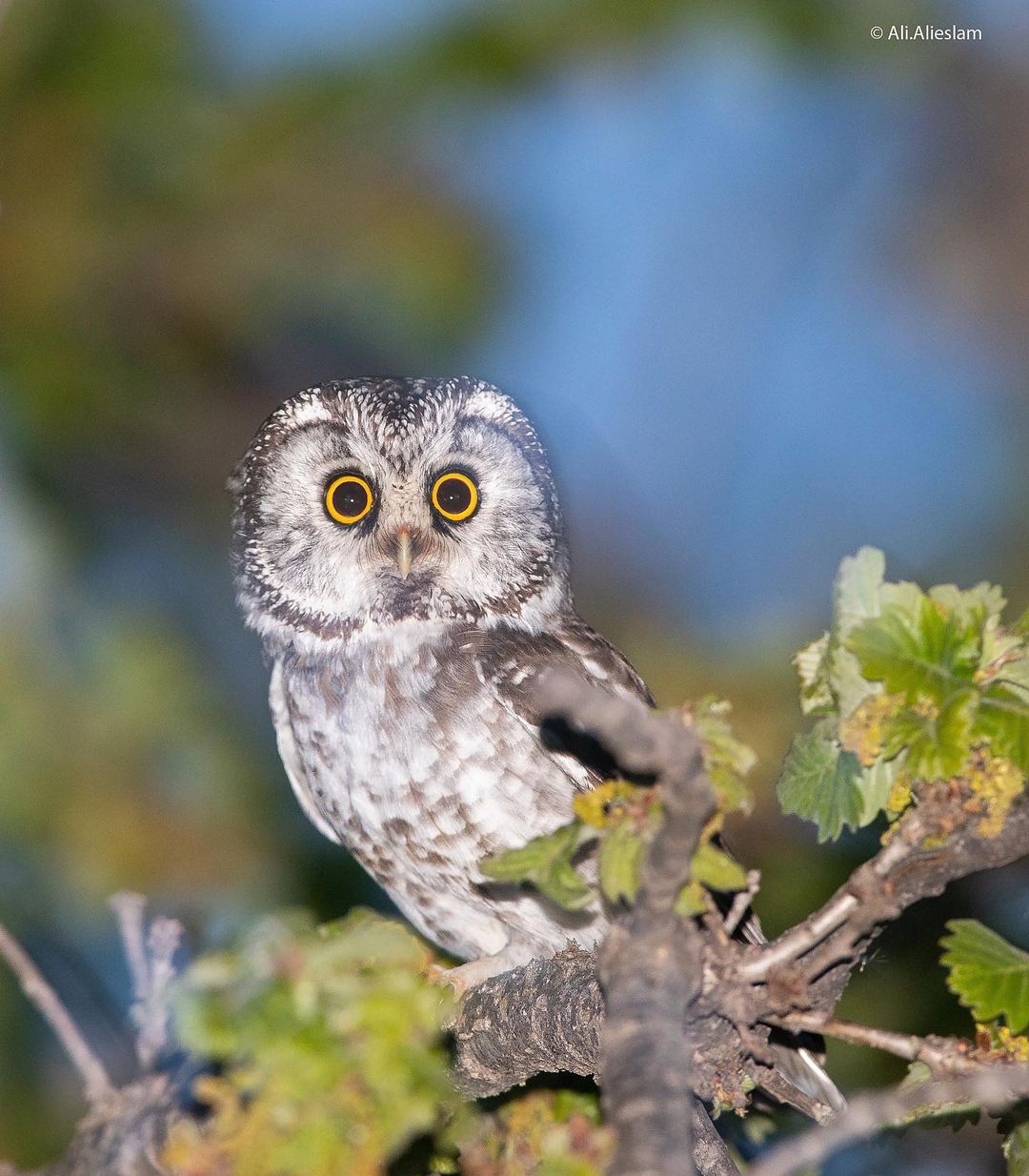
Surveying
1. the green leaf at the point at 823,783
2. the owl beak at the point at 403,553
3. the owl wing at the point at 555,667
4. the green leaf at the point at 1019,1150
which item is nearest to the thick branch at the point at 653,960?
the green leaf at the point at 823,783

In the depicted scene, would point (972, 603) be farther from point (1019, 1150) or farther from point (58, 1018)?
point (58, 1018)

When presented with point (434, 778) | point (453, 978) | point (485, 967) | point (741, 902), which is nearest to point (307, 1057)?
point (741, 902)

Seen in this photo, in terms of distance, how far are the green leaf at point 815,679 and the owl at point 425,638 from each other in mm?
1335

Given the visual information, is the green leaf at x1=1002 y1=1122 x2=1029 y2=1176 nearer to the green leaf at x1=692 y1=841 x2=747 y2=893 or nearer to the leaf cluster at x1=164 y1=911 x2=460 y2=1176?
the green leaf at x1=692 y1=841 x2=747 y2=893

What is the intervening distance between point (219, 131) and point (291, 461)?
65.7 inches

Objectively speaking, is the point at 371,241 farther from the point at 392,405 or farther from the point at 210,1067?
the point at 210,1067

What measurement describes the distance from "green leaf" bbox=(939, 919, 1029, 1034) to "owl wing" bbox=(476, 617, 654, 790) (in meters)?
1.46

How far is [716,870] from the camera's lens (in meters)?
2.07

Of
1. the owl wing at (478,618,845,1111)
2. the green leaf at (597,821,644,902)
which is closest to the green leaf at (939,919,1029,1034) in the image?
the green leaf at (597,821,644,902)

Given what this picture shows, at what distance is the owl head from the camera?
4.50m

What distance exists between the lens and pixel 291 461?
4703 mm

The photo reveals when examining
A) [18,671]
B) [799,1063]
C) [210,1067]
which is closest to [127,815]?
[18,671]

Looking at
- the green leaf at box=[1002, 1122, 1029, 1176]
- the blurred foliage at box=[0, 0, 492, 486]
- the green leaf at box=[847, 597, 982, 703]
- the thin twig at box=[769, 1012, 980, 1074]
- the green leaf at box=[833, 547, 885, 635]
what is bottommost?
the green leaf at box=[1002, 1122, 1029, 1176]

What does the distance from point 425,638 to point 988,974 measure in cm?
242
